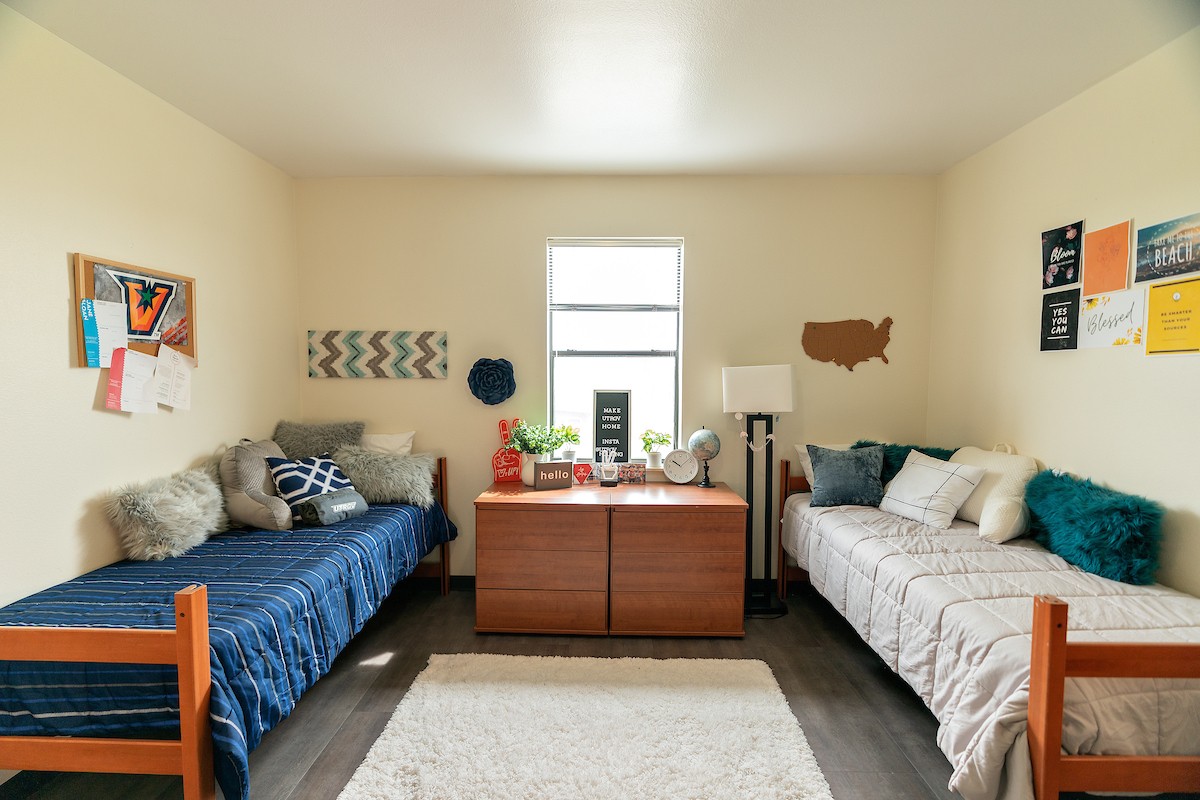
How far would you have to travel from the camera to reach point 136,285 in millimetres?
2367

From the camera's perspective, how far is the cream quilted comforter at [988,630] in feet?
4.81

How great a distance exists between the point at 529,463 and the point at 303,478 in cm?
118

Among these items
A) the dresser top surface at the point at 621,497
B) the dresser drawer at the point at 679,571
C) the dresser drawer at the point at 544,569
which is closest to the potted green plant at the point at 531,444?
the dresser top surface at the point at 621,497

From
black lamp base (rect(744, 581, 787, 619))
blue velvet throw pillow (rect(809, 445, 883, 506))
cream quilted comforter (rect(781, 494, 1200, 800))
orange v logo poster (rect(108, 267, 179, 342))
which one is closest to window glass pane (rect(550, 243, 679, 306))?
blue velvet throw pillow (rect(809, 445, 883, 506))

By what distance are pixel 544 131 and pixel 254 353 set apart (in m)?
2.00

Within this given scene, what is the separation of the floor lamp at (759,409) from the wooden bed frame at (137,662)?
257cm

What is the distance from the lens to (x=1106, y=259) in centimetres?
231

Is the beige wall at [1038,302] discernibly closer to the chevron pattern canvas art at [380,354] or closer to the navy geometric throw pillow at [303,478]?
the chevron pattern canvas art at [380,354]

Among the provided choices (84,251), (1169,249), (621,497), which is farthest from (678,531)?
(84,251)

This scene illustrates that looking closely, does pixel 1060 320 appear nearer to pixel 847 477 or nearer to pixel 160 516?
→ pixel 847 477

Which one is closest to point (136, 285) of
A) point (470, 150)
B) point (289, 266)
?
point (289, 266)

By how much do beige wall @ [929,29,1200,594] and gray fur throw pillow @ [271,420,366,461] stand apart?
11.6 feet

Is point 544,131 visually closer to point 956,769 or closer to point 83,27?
point 83,27

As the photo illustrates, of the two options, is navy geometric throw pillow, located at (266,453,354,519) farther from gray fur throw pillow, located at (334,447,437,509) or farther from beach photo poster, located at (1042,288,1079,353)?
beach photo poster, located at (1042,288,1079,353)
